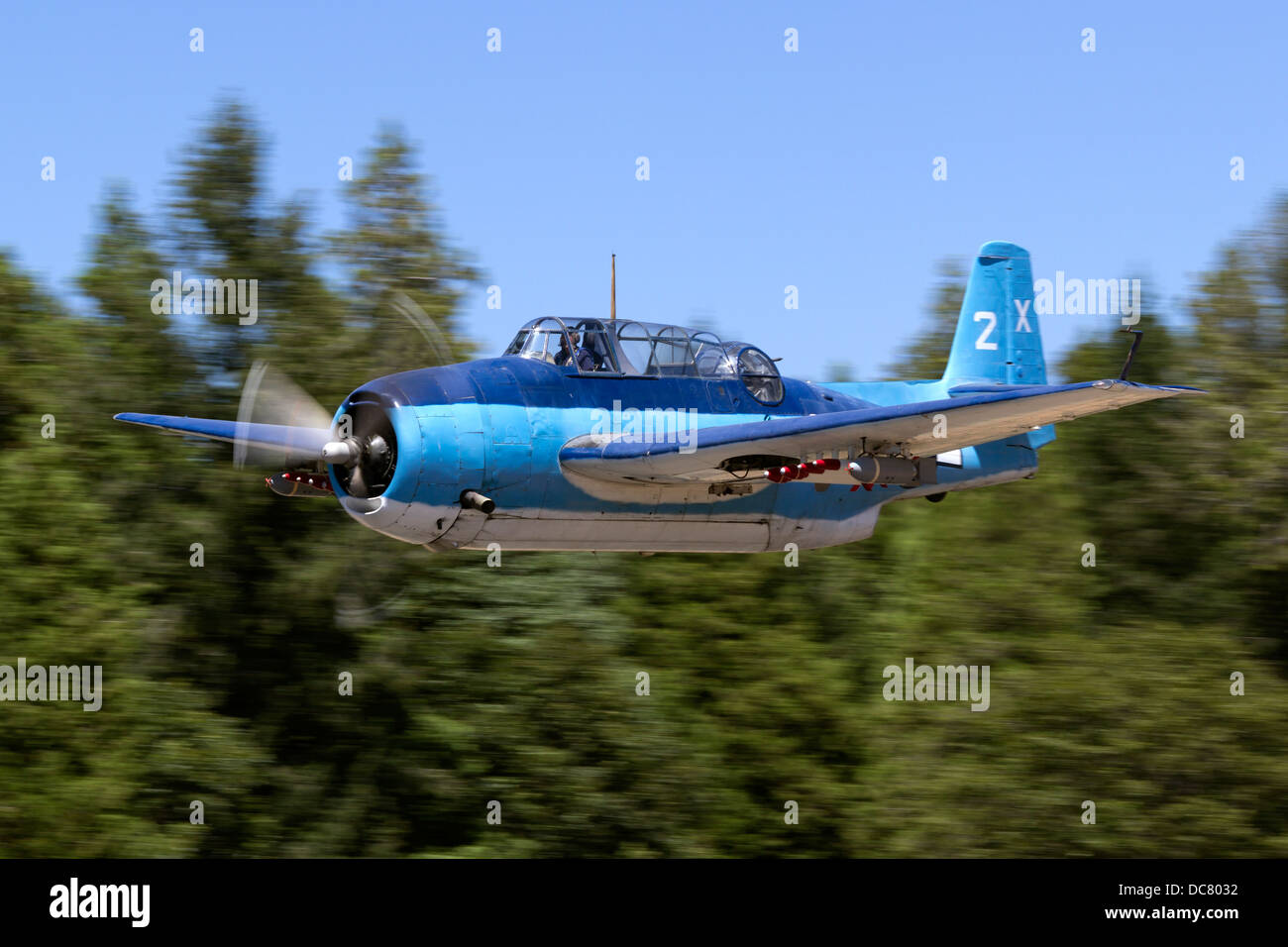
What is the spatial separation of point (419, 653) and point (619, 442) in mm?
19729

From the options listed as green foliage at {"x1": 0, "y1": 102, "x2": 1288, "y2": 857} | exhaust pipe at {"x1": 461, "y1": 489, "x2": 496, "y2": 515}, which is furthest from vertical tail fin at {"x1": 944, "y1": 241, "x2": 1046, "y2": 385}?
green foliage at {"x1": 0, "y1": 102, "x2": 1288, "y2": 857}

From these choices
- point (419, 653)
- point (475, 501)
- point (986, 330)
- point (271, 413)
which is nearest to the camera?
point (475, 501)

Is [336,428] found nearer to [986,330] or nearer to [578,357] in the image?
[578,357]

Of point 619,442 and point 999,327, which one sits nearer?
point 619,442

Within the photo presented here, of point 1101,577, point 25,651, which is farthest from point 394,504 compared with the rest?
point 1101,577

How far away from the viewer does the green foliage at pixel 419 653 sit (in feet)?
100

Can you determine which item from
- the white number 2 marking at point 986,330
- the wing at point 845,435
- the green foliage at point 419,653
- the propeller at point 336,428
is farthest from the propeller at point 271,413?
the green foliage at point 419,653

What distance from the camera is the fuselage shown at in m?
14.3

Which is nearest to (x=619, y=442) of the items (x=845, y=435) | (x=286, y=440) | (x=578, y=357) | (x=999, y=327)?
(x=578, y=357)

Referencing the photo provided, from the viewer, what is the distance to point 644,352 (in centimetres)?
1584

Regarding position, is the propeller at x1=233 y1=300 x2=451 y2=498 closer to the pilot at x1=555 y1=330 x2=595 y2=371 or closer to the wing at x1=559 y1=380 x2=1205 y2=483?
the pilot at x1=555 y1=330 x2=595 y2=371

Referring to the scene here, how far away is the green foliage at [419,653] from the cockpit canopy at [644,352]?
460 inches
